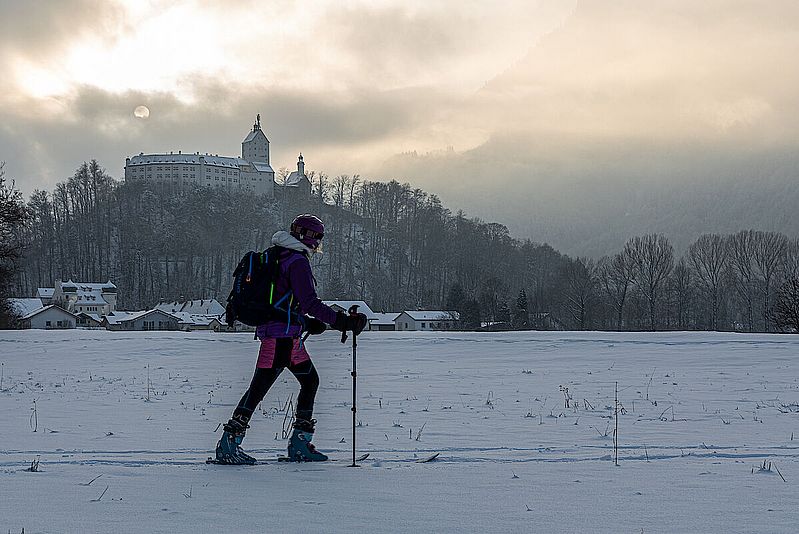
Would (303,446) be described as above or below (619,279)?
below

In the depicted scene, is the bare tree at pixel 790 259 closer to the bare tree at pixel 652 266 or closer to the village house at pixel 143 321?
the bare tree at pixel 652 266

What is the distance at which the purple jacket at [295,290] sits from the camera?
20.9ft

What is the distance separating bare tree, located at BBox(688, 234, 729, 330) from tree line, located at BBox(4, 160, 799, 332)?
0.55 feet

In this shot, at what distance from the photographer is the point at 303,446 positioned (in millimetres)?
6461

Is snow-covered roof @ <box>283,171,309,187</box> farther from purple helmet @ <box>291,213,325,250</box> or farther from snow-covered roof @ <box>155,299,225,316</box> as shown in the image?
purple helmet @ <box>291,213,325,250</box>

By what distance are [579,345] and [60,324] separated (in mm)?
81242

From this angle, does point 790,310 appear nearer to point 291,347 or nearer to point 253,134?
point 291,347

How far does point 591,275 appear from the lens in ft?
336

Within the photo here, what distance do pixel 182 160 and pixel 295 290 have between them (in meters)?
169

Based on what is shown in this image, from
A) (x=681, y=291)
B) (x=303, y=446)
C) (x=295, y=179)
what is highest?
(x=295, y=179)

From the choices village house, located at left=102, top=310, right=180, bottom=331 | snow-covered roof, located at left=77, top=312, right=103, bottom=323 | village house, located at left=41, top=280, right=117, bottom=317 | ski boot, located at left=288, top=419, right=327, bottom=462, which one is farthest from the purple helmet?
village house, located at left=41, top=280, right=117, bottom=317

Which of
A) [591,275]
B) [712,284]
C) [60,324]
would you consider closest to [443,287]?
[591,275]

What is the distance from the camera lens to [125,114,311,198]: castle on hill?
164 m

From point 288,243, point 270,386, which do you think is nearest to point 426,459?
point 270,386
